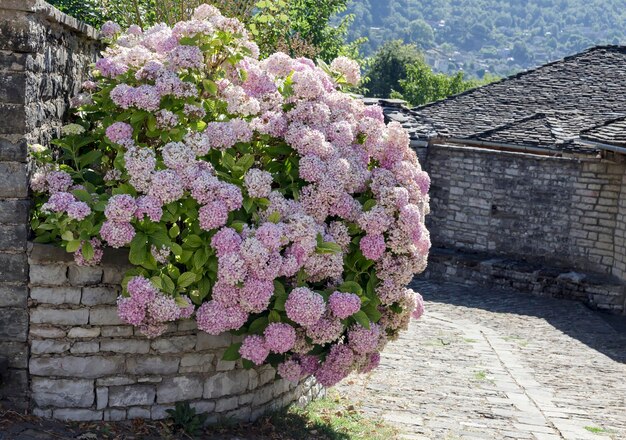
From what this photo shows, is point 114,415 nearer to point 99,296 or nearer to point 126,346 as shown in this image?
point 126,346

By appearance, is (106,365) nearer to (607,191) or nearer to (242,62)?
(242,62)

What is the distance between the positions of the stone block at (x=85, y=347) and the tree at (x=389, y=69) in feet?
174

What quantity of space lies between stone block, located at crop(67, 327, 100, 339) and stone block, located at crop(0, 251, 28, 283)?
48cm

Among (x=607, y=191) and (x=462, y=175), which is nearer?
(x=607, y=191)

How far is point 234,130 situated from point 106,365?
180cm

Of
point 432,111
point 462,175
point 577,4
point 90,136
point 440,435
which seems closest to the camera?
point 90,136

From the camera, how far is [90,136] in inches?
259

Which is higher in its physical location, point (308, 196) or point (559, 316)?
point (308, 196)

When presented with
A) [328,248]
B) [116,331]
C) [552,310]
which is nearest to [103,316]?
[116,331]

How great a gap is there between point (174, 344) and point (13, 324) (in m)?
1.07

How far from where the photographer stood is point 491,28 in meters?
153

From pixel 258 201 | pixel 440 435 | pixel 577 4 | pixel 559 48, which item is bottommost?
pixel 440 435

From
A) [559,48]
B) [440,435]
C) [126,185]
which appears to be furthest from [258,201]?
[559,48]

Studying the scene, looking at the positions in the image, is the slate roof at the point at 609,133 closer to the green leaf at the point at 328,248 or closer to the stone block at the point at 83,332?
the green leaf at the point at 328,248
